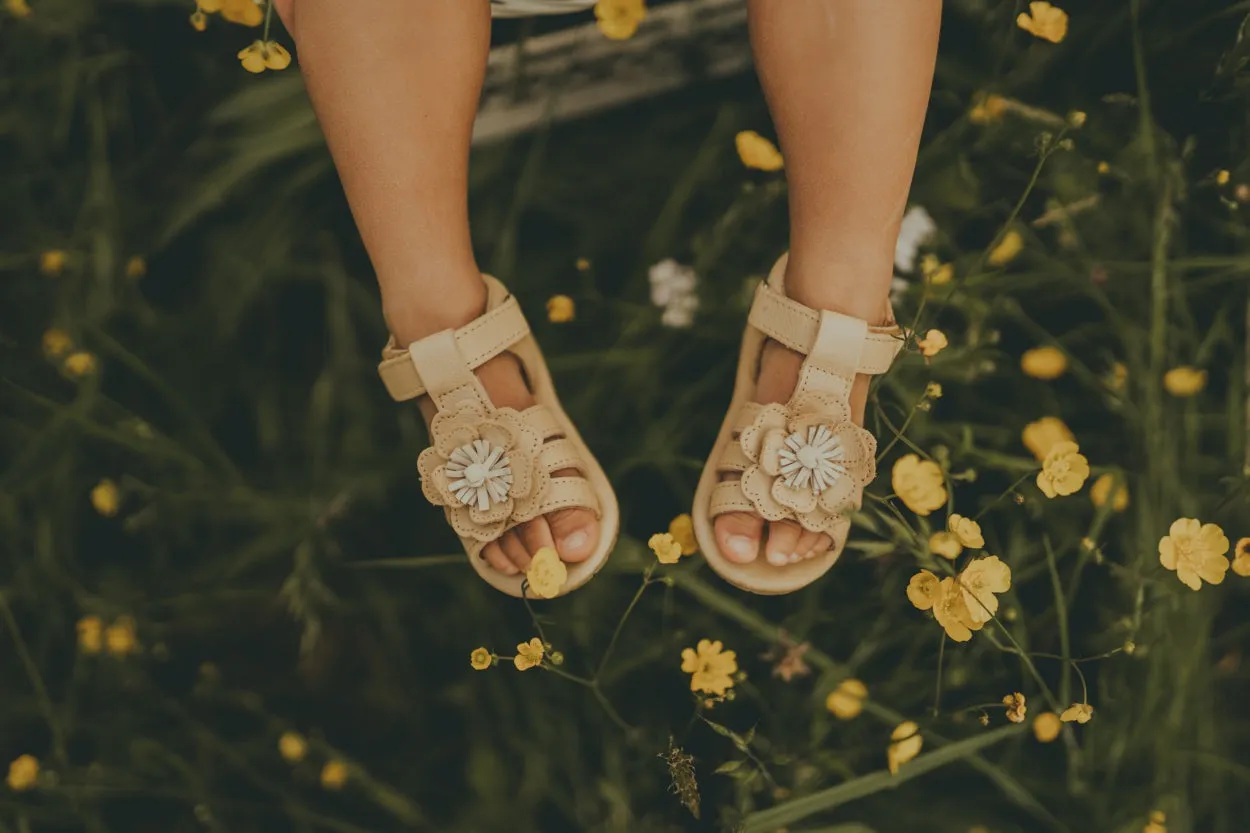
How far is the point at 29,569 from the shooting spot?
49.4 inches

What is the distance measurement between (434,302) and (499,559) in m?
0.31

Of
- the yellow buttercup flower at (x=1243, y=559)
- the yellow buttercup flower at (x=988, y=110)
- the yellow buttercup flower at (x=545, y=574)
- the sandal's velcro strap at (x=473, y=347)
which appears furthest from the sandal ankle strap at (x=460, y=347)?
the yellow buttercup flower at (x=1243, y=559)

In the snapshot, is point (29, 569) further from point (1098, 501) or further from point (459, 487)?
point (1098, 501)

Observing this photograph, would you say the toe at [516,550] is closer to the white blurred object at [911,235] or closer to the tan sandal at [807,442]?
the tan sandal at [807,442]

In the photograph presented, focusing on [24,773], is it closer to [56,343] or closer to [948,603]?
[56,343]

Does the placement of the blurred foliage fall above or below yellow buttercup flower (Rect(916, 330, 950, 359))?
below

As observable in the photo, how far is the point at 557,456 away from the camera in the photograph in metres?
1.00

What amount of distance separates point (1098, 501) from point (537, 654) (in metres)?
0.73

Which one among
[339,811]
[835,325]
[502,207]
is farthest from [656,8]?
[339,811]

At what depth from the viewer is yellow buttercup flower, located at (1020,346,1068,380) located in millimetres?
1124

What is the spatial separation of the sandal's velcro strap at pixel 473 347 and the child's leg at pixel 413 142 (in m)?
0.03

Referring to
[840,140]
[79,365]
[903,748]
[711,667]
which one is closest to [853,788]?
[903,748]

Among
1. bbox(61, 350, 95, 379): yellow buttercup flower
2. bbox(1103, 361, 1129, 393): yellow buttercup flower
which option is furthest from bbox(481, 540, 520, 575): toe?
bbox(1103, 361, 1129, 393): yellow buttercup flower

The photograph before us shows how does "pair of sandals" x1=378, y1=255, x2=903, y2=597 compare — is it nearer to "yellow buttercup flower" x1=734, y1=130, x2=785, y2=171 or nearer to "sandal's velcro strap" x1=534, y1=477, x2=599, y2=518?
"sandal's velcro strap" x1=534, y1=477, x2=599, y2=518
